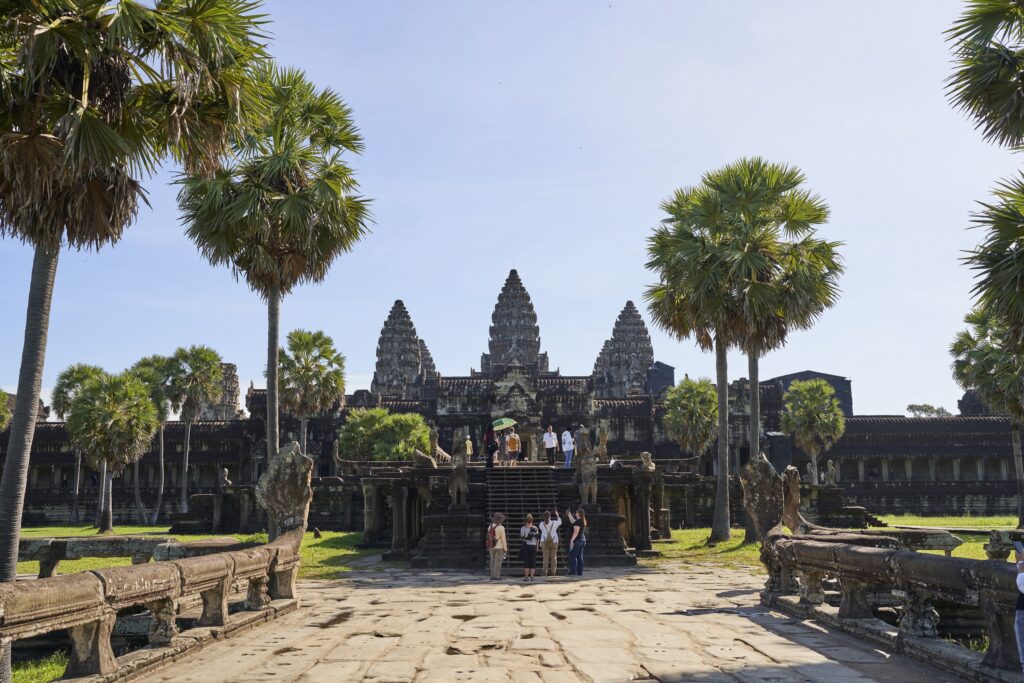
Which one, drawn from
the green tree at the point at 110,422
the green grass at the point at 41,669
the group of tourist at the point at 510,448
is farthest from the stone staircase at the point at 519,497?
the green tree at the point at 110,422

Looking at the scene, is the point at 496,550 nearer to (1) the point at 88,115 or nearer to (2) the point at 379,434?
(1) the point at 88,115

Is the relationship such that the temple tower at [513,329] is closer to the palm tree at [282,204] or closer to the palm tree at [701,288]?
the palm tree at [701,288]

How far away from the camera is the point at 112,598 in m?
7.70

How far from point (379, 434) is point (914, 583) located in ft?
135

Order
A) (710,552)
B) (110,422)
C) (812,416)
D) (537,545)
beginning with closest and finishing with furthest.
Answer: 1. (537,545)
2. (710,552)
3. (110,422)
4. (812,416)

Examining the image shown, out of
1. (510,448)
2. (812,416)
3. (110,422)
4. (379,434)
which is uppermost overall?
(812,416)

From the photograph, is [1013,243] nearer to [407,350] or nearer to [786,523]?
[786,523]

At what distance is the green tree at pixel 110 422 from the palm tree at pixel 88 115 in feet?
91.8

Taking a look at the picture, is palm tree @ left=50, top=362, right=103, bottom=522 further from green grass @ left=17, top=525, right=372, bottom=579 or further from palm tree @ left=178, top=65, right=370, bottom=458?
palm tree @ left=178, top=65, right=370, bottom=458

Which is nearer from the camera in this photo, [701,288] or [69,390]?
[701,288]

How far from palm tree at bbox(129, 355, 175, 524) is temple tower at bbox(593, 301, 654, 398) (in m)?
50.7

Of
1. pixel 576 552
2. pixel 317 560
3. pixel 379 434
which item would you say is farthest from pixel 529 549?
pixel 379 434

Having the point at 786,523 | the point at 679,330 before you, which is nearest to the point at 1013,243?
the point at 786,523

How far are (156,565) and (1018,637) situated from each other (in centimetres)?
771
